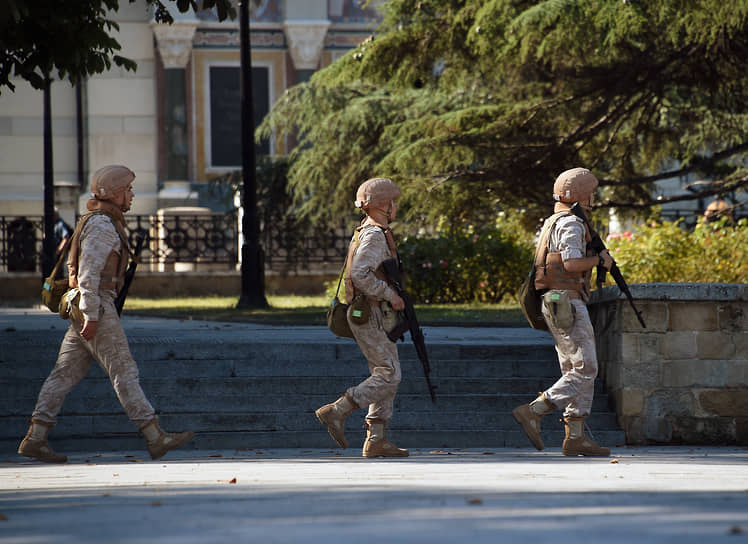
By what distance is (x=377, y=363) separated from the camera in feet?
23.1

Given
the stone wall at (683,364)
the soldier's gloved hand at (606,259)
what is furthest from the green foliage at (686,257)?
the soldier's gloved hand at (606,259)

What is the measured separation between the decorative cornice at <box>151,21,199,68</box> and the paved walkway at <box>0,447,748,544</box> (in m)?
23.1

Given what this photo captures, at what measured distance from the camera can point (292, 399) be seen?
330 inches

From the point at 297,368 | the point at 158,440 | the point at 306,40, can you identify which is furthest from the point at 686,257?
the point at 306,40

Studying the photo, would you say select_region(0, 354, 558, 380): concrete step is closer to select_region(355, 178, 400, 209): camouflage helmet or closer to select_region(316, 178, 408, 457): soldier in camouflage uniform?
select_region(316, 178, 408, 457): soldier in camouflage uniform

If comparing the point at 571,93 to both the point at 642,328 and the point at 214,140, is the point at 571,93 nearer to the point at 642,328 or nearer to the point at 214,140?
the point at 642,328

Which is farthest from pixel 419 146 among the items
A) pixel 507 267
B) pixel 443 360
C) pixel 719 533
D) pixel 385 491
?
pixel 719 533

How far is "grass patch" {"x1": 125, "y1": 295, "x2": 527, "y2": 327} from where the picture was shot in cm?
1374

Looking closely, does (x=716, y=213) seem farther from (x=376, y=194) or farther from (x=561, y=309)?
(x=376, y=194)

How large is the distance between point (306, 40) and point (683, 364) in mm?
22665

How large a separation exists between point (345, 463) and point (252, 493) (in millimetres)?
1561

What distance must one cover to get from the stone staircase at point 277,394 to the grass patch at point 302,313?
419cm

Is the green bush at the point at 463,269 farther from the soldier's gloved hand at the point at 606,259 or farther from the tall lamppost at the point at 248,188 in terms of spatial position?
the soldier's gloved hand at the point at 606,259

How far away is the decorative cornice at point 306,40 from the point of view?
2956 centimetres
